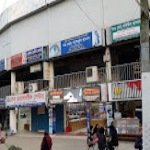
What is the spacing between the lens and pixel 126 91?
29172 mm

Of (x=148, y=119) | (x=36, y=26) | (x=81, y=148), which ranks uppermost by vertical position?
(x=36, y=26)

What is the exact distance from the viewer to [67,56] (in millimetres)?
34688

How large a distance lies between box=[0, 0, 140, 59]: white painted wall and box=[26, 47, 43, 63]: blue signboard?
0.56 metres

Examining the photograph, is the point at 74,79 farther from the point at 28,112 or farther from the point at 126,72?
the point at 28,112

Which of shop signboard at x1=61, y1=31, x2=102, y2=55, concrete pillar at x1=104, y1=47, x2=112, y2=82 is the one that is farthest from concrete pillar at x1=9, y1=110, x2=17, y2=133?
concrete pillar at x1=104, y1=47, x2=112, y2=82

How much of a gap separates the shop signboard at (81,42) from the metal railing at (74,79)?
1806 mm

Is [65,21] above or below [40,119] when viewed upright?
above

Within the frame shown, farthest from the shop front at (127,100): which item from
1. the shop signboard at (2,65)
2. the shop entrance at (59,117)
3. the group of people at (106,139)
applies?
the shop signboard at (2,65)

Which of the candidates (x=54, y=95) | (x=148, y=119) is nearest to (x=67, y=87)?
(x=54, y=95)

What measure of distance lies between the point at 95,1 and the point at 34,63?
871 centimetres

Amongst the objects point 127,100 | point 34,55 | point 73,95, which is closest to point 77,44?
point 73,95

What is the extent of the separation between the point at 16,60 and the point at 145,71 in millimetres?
29847

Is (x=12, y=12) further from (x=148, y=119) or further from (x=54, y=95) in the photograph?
(x=148, y=119)

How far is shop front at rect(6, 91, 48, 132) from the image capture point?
125 ft
